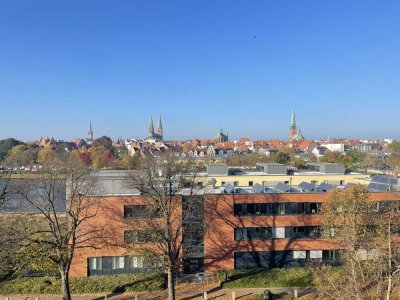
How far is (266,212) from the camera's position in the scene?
1171 inches

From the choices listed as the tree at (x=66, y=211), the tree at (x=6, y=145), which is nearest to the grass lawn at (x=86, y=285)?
the tree at (x=66, y=211)

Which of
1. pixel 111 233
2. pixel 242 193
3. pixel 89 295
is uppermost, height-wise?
pixel 242 193

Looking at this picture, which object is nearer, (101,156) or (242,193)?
(242,193)

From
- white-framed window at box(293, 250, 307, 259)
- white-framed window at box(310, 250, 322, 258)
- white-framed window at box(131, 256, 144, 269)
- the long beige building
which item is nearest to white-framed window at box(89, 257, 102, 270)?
white-framed window at box(131, 256, 144, 269)

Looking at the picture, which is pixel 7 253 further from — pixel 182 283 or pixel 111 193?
pixel 182 283

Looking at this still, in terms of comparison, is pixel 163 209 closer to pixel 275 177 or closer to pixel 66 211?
pixel 66 211

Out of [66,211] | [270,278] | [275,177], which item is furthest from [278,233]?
[66,211]

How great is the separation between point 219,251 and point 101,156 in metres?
85.0

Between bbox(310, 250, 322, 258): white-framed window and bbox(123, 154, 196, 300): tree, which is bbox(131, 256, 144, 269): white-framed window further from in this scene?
bbox(310, 250, 322, 258): white-framed window

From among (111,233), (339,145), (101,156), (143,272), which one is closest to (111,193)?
(111,233)

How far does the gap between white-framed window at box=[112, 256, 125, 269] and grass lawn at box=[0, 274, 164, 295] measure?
187 cm

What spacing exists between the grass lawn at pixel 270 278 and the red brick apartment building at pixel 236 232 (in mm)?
1902

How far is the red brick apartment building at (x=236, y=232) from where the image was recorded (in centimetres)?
2831

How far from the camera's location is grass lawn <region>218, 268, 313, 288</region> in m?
25.8
